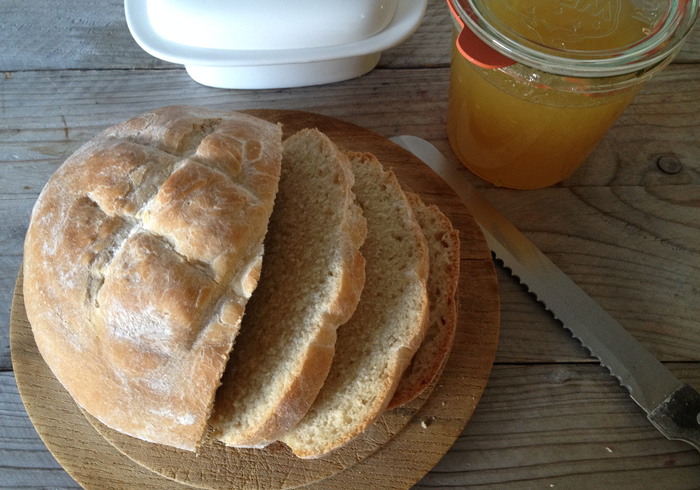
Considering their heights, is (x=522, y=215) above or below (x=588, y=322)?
above

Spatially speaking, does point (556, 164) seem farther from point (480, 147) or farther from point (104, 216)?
point (104, 216)

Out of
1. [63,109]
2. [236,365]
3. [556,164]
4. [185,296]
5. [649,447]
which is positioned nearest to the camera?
[185,296]

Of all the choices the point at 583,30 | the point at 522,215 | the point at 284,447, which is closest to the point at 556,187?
the point at 522,215

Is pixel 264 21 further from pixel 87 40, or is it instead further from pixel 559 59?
pixel 87 40

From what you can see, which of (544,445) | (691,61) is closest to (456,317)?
(544,445)

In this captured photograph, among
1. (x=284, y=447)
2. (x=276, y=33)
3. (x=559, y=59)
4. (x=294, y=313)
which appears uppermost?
(x=559, y=59)

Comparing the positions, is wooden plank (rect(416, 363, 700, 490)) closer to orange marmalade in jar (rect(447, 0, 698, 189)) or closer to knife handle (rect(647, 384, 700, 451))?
knife handle (rect(647, 384, 700, 451))
